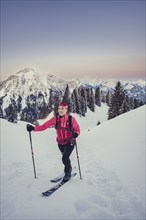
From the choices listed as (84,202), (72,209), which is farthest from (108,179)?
(72,209)

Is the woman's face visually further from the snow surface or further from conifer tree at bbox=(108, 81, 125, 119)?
conifer tree at bbox=(108, 81, 125, 119)

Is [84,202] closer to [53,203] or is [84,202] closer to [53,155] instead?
[53,203]

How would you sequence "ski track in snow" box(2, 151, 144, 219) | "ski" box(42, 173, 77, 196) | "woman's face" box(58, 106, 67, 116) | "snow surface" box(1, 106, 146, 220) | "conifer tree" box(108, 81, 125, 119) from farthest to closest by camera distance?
1. "conifer tree" box(108, 81, 125, 119)
2. "woman's face" box(58, 106, 67, 116)
3. "ski" box(42, 173, 77, 196)
4. "snow surface" box(1, 106, 146, 220)
5. "ski track in snow" box(2, 151, 144, 219)

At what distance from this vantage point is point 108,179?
7090mm

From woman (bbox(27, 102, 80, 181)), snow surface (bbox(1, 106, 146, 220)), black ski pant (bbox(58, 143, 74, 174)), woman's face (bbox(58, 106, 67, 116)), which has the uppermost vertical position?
woman's face (bbox(58, 106, 67, 116))

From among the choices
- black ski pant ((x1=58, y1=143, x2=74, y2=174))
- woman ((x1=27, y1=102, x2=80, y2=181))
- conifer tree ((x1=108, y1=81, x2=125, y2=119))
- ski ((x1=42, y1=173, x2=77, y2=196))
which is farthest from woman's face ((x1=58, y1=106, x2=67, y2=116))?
conifer tree ((x1=108, y1=81, x2=125, y2=119))

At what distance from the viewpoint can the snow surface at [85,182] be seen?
16.4 feet

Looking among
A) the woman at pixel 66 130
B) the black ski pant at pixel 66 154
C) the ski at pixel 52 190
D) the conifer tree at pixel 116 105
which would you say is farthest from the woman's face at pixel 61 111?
the conifer tree at pixel 116 105

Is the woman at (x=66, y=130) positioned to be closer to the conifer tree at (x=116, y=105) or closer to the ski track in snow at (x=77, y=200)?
the ski track in snow at (x=77, y=200)

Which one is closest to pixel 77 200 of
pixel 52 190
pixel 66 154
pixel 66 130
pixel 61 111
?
pixel 52 190

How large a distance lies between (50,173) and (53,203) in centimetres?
252

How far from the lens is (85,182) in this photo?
681 cm

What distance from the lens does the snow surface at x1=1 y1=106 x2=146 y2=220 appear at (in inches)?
196

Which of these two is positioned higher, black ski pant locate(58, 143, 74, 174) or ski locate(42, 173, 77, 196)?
black ski pant locate(58, 143, 74, 174)
